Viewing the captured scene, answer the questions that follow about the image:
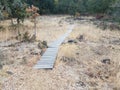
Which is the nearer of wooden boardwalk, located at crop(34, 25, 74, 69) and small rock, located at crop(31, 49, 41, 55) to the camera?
wooden boardwalk, located at crop(34, 25, 74, 69)

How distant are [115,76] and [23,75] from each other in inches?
160

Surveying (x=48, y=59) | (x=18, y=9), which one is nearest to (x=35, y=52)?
(x=48, y=59)

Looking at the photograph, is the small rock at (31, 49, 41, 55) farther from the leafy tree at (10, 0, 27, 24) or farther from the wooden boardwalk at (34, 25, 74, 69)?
the leafy tree at (10, 0, 27, 24)

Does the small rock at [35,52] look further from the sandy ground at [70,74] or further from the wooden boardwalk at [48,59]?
the sandy ground at [70,74]

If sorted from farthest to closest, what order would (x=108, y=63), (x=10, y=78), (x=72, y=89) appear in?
(x=108, y=63), (x=10, y=78), (x=72, y=89)

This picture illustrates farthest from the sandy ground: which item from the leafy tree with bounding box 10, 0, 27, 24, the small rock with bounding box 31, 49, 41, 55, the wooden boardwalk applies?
the leafy tree with bounding box 10, 0, 27, 24

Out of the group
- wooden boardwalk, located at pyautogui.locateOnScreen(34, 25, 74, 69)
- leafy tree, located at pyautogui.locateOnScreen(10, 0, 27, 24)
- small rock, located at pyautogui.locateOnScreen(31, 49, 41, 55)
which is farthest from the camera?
leafy tree, located at pyautogui.locateOnScreen(10, 0, 27, 24)

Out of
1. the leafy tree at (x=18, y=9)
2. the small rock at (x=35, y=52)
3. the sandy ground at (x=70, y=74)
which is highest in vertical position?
the leafy tree at (x=18, y=9)

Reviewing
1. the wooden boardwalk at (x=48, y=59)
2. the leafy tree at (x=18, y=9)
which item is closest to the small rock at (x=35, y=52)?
the wooden boardwalk at (x=48, y=59)

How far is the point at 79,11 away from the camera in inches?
1861

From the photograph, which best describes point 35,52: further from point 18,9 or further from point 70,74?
point 18,9

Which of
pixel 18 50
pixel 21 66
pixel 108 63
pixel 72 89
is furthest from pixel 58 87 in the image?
pixel 18 50

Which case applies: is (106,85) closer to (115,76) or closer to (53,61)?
(115,76)

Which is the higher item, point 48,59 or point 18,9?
point 18,9
